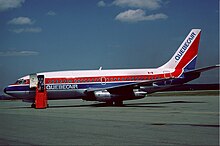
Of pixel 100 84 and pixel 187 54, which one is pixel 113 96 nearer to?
pixel 100 84

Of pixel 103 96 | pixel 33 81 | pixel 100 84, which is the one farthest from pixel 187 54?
pixel 33 81

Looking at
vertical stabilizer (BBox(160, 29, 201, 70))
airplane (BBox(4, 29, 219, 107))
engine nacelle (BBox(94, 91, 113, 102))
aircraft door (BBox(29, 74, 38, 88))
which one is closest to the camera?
engine nacelle (BBox(94, 91, 113, 102))

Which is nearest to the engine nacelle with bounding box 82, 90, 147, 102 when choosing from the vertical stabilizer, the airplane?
the airplane

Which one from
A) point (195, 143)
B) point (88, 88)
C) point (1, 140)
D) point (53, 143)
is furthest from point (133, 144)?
point (88, 88)

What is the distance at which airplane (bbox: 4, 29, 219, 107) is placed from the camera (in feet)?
103

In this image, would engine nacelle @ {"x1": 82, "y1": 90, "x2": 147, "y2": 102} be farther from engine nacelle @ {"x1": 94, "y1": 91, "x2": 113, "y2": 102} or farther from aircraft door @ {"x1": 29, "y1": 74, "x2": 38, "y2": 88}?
aircraft door @ {"x1": 29, "y1": 74, "x2": 38, "y2": 88}

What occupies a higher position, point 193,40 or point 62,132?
point 193,40

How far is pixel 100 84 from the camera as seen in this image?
33031mm

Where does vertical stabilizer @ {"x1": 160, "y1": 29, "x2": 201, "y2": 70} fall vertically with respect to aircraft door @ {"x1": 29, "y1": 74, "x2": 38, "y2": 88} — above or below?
above

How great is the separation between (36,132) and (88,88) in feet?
65.2

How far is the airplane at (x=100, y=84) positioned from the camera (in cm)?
3134

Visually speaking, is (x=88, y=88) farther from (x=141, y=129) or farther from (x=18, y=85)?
(x=141, y=129)

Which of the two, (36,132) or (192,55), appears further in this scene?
(192,55)

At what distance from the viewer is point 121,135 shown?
36.9 ft
